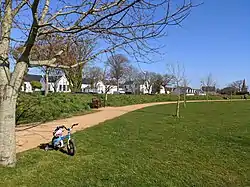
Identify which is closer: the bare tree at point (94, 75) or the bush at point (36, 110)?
the bush at point (36, 110)

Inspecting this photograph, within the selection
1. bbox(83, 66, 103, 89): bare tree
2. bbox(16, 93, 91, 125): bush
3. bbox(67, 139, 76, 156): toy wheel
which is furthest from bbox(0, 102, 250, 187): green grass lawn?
bbox(83, 66, 103, 89): bare tree

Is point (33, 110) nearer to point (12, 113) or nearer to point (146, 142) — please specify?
point (146, 142)

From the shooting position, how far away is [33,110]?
15023 mm

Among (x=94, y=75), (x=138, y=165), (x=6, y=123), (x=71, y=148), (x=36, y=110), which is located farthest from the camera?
(x=94, y=75)

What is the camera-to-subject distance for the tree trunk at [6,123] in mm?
5398

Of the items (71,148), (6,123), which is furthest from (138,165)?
(6,123)

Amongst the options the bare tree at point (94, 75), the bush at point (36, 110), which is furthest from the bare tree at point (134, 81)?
the bush at point (36, 110)

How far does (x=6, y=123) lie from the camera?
541 cm

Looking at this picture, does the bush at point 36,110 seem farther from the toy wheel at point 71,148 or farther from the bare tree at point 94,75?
the bare tree at point 94,75

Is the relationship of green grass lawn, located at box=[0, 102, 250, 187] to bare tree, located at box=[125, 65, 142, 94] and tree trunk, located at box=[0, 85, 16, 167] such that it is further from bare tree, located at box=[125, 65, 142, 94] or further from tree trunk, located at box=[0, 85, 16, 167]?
bare tree, located at box=[125, 65, 142, 94]

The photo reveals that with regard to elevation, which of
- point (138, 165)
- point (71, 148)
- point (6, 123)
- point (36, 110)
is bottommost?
point (138, 165)

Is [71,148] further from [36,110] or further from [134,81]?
[134,81]

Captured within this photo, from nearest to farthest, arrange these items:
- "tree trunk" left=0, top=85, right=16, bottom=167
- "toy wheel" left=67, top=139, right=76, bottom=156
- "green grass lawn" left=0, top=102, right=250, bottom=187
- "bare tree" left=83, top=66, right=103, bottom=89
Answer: "green grass lawn" left=0, top=102, right=250, bottom=187
"tree trunk" left=0, top=85, right=16, bottom=167
"toy wheel" left=67, top=139, right=76, bottom=156
"bare tree" left=83, top=66, right=103, bottom=89

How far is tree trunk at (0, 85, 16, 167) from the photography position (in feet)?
17.7
